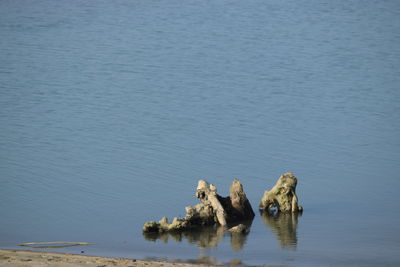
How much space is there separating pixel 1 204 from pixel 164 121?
9.03 metres

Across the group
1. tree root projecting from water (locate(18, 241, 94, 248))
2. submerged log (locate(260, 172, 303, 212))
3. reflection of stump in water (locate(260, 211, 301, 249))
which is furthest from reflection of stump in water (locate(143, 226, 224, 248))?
submerged log (locate(260, 172, 303, 212))

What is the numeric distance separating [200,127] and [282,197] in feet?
27.1

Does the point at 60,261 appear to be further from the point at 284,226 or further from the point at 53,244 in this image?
the point at 284,226

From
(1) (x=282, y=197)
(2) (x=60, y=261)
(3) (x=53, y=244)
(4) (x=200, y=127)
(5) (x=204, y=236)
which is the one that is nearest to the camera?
(2) (x=60, y=261)

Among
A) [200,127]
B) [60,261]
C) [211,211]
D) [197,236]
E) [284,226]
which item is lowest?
[60,261]

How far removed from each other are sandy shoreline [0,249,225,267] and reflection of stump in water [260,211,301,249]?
3.62 metres

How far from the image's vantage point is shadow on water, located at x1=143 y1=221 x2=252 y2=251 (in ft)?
56.0

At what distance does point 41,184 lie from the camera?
2178 cm

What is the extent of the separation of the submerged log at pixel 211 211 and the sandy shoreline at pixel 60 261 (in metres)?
2.96

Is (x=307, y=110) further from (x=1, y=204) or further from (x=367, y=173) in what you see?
(x=1, y=204)

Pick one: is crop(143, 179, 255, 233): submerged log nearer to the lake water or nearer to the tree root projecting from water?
the lake water

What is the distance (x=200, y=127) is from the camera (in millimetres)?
27359

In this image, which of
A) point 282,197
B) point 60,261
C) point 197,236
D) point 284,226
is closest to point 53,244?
point 197,236

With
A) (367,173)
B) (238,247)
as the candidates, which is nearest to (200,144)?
(367,173)
